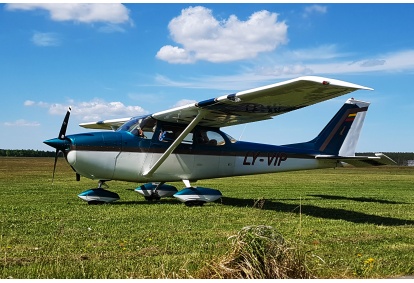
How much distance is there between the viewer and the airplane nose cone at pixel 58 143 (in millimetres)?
11835

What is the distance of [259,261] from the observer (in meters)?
4.20

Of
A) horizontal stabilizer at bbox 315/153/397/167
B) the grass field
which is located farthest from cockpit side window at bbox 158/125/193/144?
horizontal stabilizer at bbox 315/153/397/167

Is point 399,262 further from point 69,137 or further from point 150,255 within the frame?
point 69,137

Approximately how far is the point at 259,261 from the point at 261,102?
746 centimetres

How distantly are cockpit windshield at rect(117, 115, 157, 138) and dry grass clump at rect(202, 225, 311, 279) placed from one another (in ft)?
29.2

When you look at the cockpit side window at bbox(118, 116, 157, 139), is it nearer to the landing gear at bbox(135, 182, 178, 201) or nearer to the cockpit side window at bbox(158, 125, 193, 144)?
the cockpit side window at bbox(158, 125, 193, 144)

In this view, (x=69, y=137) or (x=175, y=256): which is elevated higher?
(x=69, y=137)

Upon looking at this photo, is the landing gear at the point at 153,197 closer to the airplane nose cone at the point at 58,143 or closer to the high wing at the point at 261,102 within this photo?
the high wing at the point at 261,102

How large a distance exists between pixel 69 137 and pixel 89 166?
0.91m

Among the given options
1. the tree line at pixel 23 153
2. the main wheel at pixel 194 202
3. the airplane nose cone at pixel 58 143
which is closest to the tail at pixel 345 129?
the main wheel at pixel 194 202

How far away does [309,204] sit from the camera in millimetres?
13320

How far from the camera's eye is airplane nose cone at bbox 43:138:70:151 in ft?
38.8

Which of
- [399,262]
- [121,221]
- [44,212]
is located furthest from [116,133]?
[399,262]

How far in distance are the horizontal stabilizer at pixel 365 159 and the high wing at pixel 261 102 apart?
3079 millimetres
